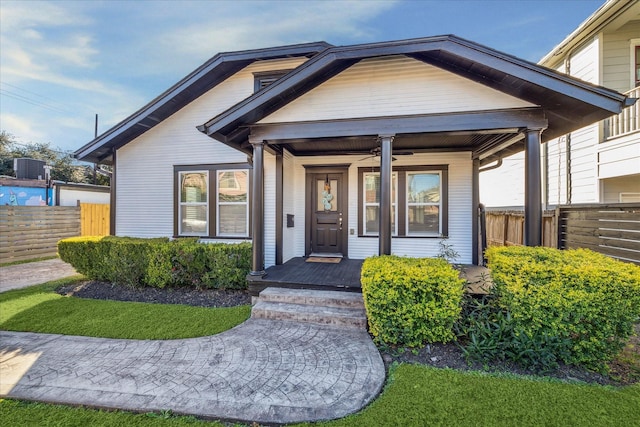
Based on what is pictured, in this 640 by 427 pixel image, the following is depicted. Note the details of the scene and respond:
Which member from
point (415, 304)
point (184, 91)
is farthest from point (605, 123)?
point (184, 91)

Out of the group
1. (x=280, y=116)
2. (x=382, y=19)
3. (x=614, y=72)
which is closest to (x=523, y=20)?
(x=614, y=72)

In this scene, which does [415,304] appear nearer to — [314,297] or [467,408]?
[467,408]

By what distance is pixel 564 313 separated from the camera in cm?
303

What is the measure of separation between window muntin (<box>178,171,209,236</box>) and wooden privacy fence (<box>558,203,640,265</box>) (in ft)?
28.6

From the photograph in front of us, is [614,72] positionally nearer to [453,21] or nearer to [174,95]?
[453,21]

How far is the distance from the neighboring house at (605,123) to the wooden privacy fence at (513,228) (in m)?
1.77

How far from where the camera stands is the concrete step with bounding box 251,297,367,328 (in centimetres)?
407

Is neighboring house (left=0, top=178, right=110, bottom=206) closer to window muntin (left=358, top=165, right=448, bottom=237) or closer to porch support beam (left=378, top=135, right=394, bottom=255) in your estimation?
window muntin (left=358, top=165, right=448, bottom=237)

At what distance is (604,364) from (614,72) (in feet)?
27.1

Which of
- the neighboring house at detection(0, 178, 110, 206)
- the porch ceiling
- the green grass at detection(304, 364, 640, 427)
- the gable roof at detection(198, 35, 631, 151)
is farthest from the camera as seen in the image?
the neighboring house at detection(0, 178, 110, 206)

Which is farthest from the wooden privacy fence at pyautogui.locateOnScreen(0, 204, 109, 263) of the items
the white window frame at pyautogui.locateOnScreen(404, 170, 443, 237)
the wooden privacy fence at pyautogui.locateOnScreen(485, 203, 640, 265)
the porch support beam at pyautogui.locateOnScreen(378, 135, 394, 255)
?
the wooden privacy fence at pyautogui.locateOnScreen(485, 203, 640, 265)

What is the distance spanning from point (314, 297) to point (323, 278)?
2.23 feet

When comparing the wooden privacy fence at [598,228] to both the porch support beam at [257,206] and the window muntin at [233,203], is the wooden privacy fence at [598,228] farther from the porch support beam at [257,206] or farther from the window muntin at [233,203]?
the window muntin at [233,203]

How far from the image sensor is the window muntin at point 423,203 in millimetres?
6930
